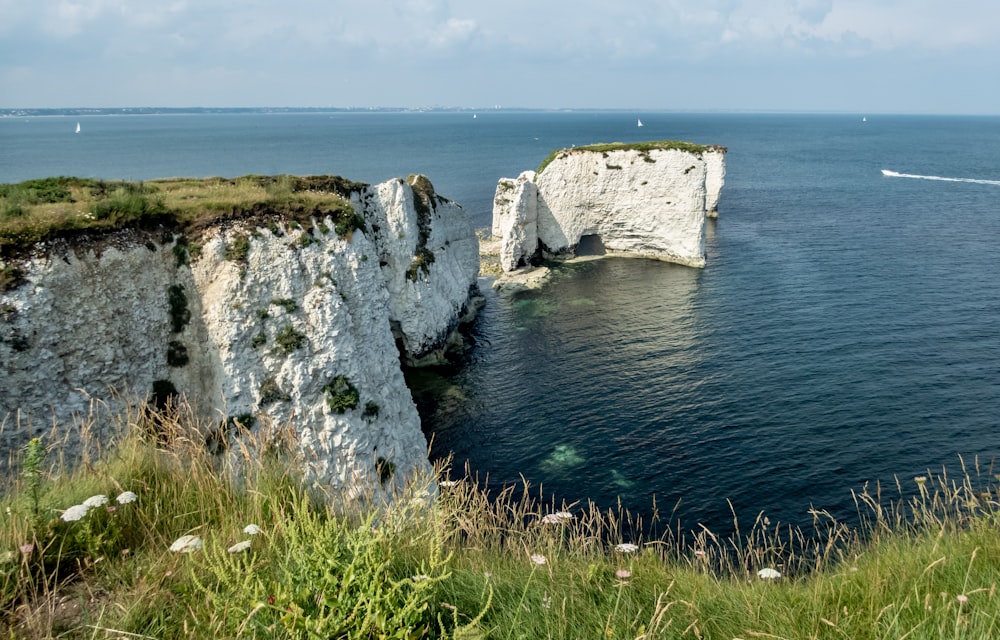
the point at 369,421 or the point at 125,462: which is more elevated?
the point at 125,462

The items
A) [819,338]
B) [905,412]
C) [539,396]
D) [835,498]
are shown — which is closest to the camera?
[835,498]

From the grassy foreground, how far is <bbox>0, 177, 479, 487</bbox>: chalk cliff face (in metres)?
11.6

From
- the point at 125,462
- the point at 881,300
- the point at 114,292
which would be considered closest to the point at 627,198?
the point at 881,300

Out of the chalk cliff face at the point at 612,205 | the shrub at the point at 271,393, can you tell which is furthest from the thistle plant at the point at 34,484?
the chalk cliff face at the point at 612,205

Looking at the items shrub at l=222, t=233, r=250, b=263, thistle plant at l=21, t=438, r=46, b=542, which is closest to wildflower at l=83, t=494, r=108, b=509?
thistle plant at l=21, t=438, r=46, b=542

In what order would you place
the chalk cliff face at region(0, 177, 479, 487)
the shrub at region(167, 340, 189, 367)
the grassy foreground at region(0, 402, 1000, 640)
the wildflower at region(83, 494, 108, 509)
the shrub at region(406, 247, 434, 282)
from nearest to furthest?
the grassy foreground at region(0, 402, 1000, 640)
the wildflower at region(83, 494, 108, 509)
the chalk cliff face at region(0, 177, 479, 487)
the shrub at region(167, 340, 189, 367)
the shrub at region(406, 247, 434, 282)

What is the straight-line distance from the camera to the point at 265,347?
20500 millimetres

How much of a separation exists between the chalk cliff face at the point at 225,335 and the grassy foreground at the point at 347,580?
1156 cm

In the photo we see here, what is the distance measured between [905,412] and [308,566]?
110 feet

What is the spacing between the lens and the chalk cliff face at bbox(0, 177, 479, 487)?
1695 centimetres

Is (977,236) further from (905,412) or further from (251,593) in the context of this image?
(251,593)

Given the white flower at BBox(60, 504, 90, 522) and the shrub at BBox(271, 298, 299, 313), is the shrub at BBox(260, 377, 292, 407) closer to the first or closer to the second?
the shrub at BBox(271, 298, 299, 313)

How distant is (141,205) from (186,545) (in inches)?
727

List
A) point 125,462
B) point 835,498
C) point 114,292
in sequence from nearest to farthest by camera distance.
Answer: point 125,462 → point 114,292 → point 835,498
